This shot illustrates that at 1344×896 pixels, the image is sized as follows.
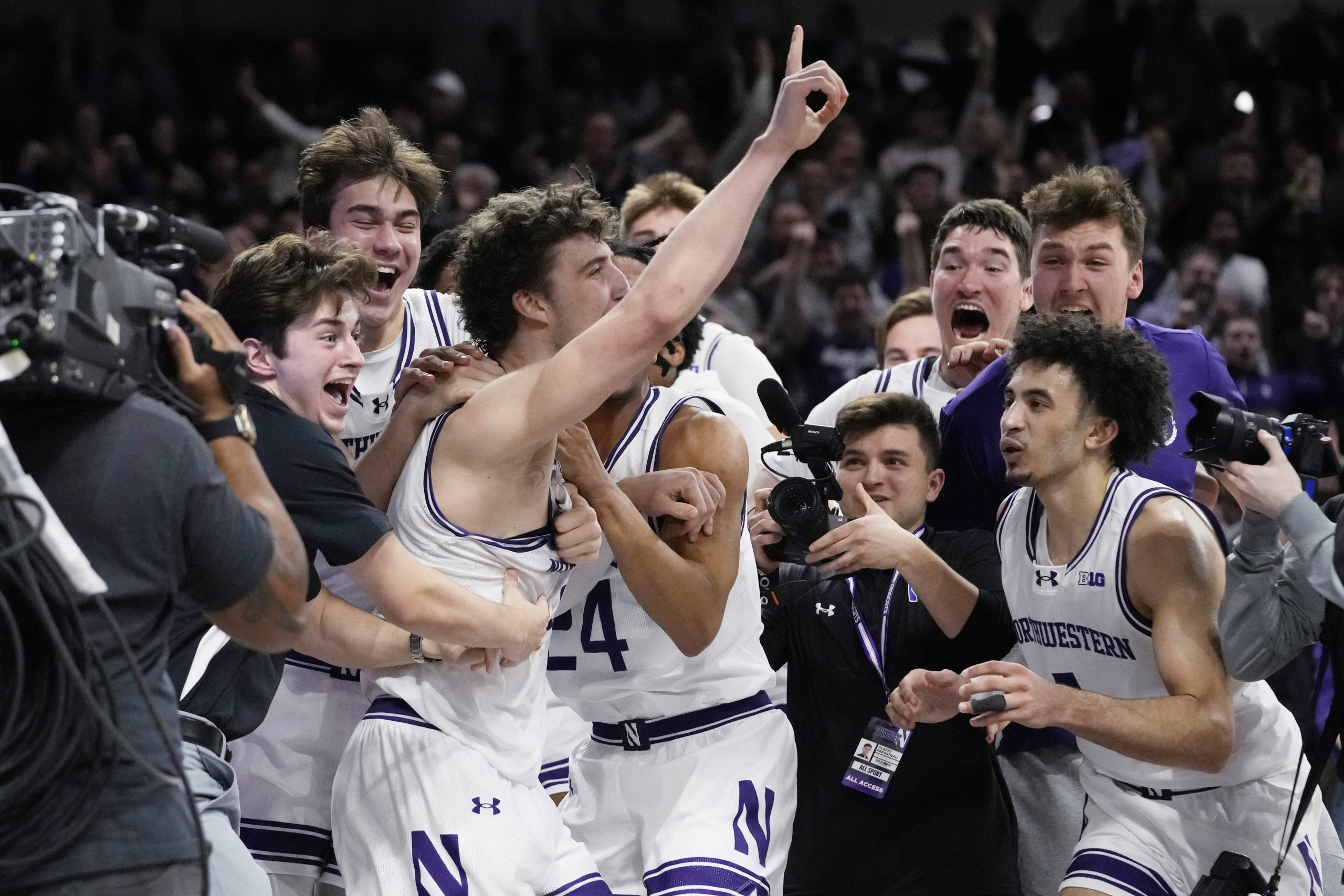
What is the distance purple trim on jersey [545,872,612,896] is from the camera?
397cm

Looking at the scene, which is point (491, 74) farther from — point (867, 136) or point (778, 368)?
point (778, 368)

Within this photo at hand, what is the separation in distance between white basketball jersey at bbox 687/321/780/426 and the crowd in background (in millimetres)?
3176

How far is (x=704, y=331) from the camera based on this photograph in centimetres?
652

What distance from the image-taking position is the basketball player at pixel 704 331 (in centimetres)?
640

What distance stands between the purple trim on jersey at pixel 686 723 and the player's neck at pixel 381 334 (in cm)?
141

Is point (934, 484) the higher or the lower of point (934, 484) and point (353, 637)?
the higher

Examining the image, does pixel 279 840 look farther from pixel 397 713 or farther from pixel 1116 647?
pixel 1116 647

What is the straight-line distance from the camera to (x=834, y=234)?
36.5 feet

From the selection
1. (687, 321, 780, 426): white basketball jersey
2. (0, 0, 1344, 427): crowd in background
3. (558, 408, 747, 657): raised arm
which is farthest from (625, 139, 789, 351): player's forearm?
(0, 0, 1344, 427): crowd in background

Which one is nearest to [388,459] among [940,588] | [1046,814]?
[940,588]

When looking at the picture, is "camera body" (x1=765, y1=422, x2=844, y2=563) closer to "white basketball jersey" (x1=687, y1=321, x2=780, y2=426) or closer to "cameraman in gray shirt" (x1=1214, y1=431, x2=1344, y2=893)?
"cameraman in gray shirt" (x1=1214, y1=431, x2=1344, y2=893)

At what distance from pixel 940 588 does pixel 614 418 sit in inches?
43.8

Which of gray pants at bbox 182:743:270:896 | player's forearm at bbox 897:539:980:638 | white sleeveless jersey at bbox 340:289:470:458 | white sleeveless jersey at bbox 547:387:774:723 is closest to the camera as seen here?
gray pants at bbox 182:743:270:896

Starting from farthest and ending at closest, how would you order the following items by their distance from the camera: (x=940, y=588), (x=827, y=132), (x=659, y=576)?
(x=827, y=132) → (x=940, y=588) → (x=659, y=576)
